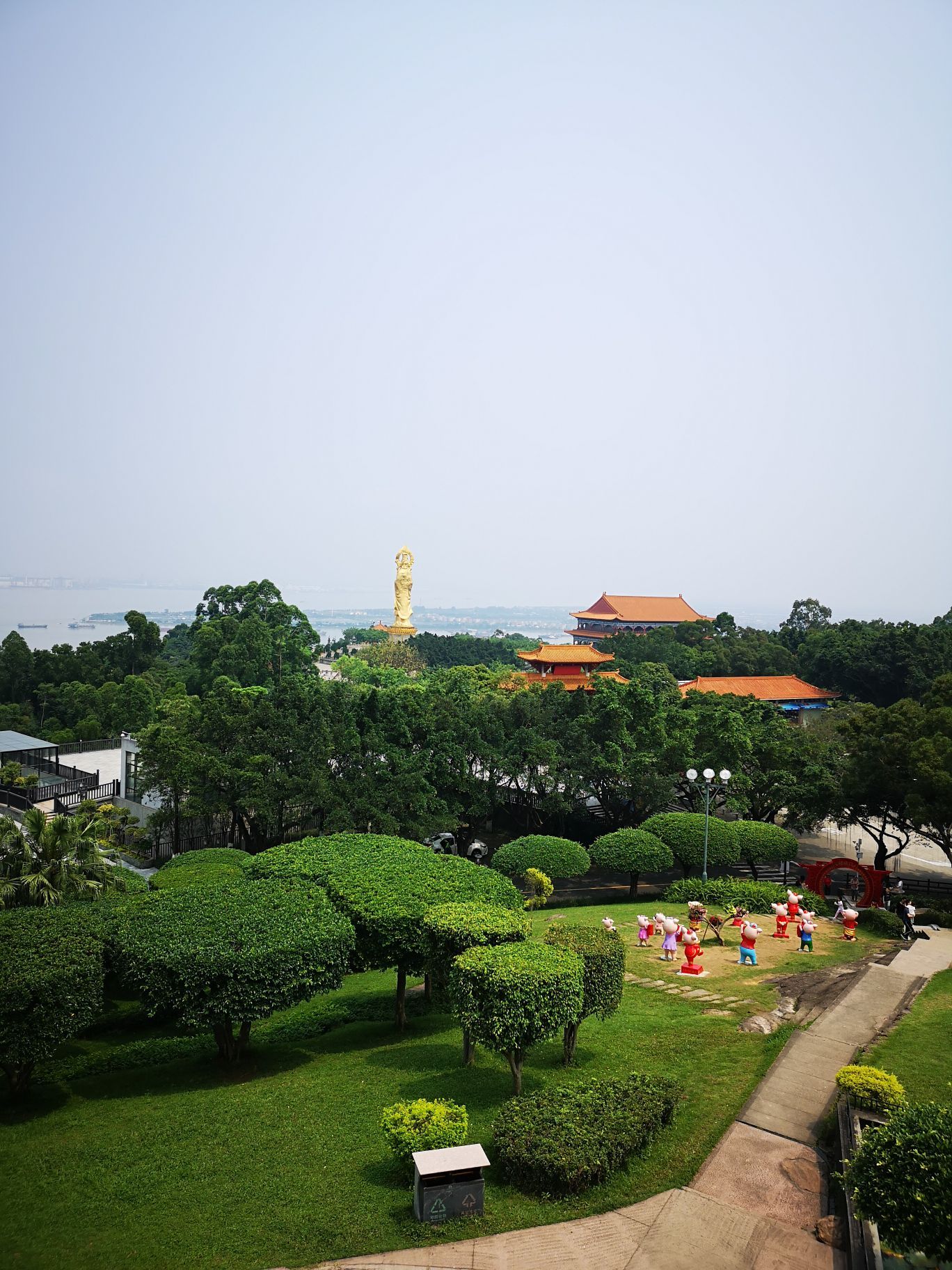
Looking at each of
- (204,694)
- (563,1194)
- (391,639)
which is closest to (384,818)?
(563,1194)

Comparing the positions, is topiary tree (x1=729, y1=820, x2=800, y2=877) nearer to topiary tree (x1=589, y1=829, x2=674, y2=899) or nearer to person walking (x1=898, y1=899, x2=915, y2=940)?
topiary tree (x1=589, y1=829, x2=674, y2=899)

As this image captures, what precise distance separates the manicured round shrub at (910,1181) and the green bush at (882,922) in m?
12.4

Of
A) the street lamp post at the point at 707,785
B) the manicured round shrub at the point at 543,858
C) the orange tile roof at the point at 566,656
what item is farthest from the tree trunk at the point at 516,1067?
the orange tile roof at the point at 566,656

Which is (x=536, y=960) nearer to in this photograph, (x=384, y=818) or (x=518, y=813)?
(x=384, y=818)

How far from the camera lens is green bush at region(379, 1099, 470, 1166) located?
9234mm

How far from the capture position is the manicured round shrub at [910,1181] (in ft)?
23.6

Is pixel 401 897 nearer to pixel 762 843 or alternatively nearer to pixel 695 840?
pixel 695 840

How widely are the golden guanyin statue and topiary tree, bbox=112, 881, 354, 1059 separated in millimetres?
72484

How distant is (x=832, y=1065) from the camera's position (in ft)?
38.9

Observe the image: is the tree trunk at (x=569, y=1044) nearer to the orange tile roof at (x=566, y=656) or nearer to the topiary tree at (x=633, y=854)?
the topiary tree at (x=633, y=854)

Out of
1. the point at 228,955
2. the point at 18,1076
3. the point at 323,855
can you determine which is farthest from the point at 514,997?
the point at 18,1076

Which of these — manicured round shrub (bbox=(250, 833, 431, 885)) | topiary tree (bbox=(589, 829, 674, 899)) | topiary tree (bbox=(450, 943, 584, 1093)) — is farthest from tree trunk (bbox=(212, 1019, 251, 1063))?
topiary tree (bbox=(589, 829, 674, 899))

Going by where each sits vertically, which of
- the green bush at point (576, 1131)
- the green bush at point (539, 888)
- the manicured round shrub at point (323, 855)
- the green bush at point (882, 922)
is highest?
the manicured round shrub at point (323, 855)

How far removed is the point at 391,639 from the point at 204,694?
38.4 meters
